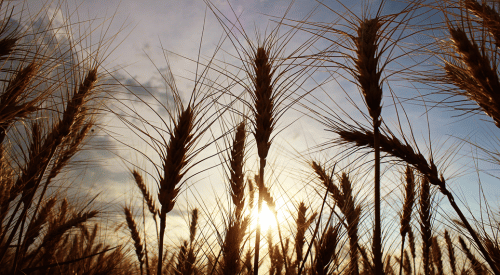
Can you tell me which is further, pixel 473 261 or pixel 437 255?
pixel 437 255

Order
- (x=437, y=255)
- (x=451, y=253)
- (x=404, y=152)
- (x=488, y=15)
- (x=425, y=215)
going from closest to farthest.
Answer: (x=488, y=15) → (x=404, y=152) → (x=425, y=215) → (x=437, y=255) → (x=451, y=253)

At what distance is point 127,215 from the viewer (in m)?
5.03

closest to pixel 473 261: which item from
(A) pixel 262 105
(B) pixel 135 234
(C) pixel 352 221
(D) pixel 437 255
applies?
(D) pixel 437 255

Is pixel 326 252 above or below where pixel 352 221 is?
below

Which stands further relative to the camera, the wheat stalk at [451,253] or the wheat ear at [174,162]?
the wheat stalk at [451,253]

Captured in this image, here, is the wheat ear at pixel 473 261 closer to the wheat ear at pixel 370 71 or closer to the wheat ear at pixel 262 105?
the wheat ear at pixel 370 71

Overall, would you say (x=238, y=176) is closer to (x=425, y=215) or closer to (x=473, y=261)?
(x=425, y=215)

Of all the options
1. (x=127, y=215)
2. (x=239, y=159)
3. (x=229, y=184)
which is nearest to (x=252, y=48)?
(x=239, y=159)

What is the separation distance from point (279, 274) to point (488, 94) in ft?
10.5

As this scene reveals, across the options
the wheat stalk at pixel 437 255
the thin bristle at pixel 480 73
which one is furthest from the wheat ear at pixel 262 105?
the wheat stalk at pixel 437 255

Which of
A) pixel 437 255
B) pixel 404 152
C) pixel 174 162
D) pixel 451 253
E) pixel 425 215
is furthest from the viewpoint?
pixel 451 253

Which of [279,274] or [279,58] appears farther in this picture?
[279,274]

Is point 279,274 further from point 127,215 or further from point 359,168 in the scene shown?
point 127,215

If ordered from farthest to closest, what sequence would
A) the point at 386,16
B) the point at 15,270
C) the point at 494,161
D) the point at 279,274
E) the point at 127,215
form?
the point at 127,215 < the point at 279,274 < the point at 494,161 < the point at 386,16 < the point at 15,270
